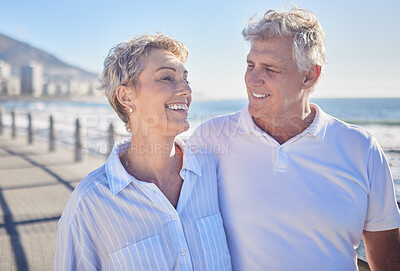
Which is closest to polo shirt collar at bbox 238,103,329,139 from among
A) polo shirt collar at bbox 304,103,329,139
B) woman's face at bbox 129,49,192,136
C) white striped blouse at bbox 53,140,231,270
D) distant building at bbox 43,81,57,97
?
polo shirt collar at bbox 304,103,329,139

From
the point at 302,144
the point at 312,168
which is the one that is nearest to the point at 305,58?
the point at 302,144

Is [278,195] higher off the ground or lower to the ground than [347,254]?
higher

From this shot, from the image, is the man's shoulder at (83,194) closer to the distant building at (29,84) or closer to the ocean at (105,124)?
the ocean at (105,124)

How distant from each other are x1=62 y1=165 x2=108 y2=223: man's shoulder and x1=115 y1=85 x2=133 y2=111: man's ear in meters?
0.50

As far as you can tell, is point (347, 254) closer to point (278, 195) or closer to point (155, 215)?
point (278, 195)

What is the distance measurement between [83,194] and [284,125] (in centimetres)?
144

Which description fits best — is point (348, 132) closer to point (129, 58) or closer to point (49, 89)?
point (129, 58)

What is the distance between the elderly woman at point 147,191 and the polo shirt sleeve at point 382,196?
3.31 ft

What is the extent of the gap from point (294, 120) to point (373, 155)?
0.56 m

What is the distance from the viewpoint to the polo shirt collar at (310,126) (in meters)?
2.24

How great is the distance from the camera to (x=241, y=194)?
2.25m

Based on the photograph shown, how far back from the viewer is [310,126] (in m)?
2.27

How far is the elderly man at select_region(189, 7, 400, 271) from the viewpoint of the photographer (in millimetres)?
2125

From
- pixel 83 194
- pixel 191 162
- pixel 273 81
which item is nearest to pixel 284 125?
pixel 273 81
